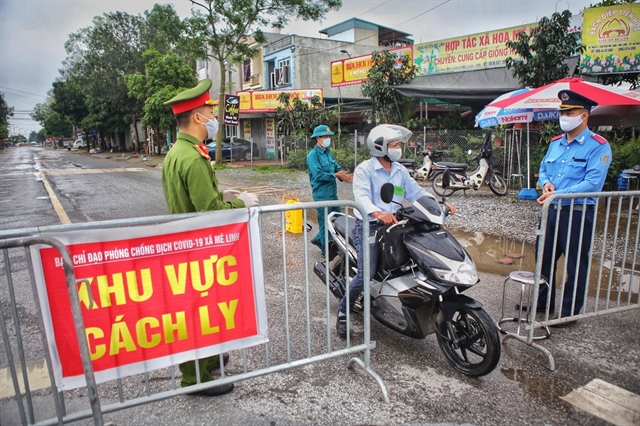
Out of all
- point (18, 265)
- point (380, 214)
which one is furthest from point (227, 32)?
point (380, 214)

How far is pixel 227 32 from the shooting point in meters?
22.1

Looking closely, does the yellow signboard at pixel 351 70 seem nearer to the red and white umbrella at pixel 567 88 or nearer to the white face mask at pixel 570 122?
the red and white umbrella at pixel 567 88

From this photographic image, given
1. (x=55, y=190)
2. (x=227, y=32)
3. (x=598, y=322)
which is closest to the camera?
(x=598, y=322)

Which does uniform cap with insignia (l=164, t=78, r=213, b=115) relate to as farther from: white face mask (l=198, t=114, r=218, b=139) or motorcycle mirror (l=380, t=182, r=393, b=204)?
motorcycle mirror (l=380, t=182, r=393, b=204)

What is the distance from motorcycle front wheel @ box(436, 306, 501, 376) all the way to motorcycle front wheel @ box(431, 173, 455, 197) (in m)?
8.49

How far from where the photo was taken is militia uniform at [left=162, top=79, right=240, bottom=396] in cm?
278

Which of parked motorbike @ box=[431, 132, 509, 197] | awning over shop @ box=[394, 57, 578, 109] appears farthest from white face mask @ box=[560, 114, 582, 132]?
awning over shop @ box=[394, 57, 578, 109]

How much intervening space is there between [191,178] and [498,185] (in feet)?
34.9

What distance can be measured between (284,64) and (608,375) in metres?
28.5

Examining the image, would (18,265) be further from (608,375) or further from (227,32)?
(227,32)

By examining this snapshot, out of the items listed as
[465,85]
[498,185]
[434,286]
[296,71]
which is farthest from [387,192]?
[296,71]

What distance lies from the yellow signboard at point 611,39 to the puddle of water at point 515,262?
821 centimetres

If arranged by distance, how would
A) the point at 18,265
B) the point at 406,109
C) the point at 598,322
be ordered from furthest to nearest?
the point at 406,109 < the point at 18,265 < the point at 598,322

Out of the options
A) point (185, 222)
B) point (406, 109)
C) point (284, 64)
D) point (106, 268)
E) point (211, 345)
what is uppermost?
point (284, 64)
